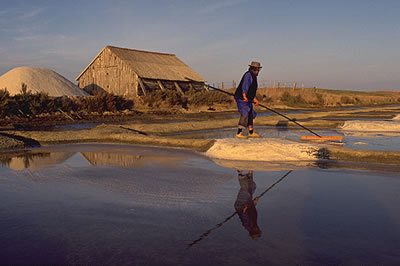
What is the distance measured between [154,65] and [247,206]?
109ft

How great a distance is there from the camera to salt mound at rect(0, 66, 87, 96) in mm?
25842

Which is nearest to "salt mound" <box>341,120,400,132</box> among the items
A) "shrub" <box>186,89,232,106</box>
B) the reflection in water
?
the reflection in water

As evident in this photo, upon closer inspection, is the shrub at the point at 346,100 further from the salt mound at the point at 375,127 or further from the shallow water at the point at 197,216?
the shallow water at the point at 197,216

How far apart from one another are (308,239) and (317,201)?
4.28 ft

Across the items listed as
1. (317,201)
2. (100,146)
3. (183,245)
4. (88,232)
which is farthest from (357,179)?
(100,146)

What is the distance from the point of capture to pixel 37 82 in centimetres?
2692

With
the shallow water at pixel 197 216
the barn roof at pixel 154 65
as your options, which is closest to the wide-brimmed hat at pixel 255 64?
the shallow water at pixel 197 216

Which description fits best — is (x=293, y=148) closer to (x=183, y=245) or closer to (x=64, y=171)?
(x=64, y=171)

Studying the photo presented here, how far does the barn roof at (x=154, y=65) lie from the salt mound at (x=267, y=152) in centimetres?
2484

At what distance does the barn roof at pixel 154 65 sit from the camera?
1289 inches

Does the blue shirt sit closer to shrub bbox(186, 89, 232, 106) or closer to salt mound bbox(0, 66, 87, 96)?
salt mound bbox(0, 66, 87, 96)

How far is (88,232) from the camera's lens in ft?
11.1

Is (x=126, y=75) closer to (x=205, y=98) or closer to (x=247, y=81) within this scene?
(x=205, y=98)

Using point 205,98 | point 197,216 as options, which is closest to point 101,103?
point 205,98
